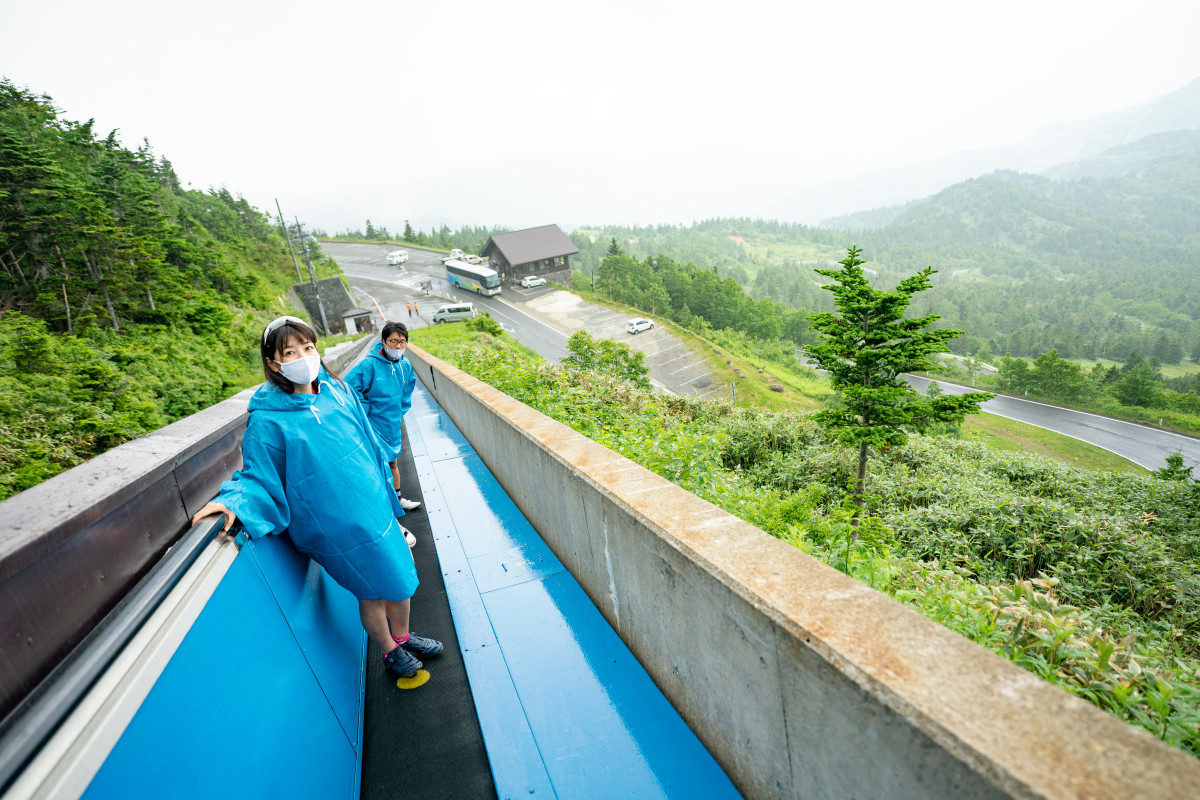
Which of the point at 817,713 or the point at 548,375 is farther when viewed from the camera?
the point at 548,375

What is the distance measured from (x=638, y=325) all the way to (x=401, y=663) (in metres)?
35.6

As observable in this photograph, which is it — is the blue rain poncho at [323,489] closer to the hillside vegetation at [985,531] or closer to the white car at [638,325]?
the hillside vegetation at [985,531]

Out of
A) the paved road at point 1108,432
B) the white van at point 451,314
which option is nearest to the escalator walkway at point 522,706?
the white van at point 451,314

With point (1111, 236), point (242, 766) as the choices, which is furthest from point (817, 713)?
point (1111, 236)

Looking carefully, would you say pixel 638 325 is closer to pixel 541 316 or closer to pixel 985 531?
pixel 541 316

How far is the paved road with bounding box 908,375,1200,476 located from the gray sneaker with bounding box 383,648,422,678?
42.1m

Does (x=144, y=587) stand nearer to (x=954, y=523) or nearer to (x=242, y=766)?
(x=242, y=766)

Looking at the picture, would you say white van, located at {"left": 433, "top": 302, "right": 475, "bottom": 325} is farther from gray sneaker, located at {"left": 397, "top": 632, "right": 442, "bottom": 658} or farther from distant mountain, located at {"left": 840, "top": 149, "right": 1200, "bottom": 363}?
distant mountain, located at {"left": 840, "top": 149, "right": 1200, "bottom": 363}

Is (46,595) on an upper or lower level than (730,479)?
upper

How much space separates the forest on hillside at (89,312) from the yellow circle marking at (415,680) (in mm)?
7552

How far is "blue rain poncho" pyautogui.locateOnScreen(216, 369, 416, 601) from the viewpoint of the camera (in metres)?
1.84

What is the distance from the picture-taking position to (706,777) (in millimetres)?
1894

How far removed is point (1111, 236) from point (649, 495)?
260 meters

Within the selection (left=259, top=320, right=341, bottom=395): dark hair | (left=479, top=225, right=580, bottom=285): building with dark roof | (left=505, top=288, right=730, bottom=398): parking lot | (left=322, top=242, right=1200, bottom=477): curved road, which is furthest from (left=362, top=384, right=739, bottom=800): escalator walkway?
(left=479, top=225, right=580, bottom=285): building with dark roof
